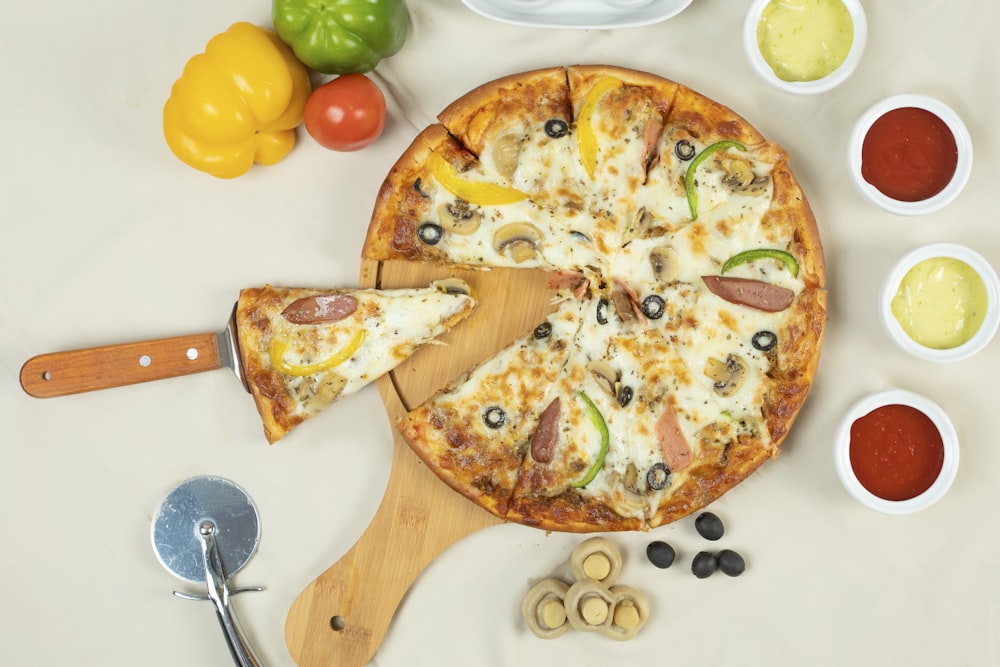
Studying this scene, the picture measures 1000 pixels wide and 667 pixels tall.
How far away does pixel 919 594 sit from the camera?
386 cm

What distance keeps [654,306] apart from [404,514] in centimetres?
139

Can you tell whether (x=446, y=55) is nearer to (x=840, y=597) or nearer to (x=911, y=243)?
(x=911, y=243)

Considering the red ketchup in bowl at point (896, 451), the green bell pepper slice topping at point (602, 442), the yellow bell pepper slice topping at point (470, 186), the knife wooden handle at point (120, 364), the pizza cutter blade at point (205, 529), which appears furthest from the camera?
the pizza cutter blade at point (205, 529)

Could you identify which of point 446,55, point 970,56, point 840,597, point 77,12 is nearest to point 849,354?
point 840,597

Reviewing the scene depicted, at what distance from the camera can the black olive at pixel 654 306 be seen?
3.62 meters

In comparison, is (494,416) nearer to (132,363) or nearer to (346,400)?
(346,400)

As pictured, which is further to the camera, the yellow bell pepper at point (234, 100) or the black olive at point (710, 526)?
the black olive at point (710, 526)

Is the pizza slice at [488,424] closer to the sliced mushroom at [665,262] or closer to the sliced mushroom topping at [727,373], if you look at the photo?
the sliced mushroom at [665,262]

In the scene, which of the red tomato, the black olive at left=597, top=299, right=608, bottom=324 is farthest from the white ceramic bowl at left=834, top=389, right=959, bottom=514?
the red tomato

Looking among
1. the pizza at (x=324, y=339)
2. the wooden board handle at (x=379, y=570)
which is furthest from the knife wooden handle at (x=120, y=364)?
the wooden board handle at (x=379, y=570)

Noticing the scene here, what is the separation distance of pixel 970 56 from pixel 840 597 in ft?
7.91

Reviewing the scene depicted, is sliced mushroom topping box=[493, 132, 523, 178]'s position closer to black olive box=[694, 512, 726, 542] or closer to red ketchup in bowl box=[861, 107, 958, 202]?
red ketchup in bowl box=[861, 107, 958, 202]

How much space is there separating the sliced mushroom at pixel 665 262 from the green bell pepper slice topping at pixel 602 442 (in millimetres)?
586

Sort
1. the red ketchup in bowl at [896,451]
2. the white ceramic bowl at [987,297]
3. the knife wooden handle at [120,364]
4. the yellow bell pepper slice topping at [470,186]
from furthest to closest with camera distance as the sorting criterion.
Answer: the knife wooden handle at [120,364], the yellow bell pepper slice topping at [470,186], the red ketchup in bowl at [896,451], the white ceramic bowl at [987,297]
